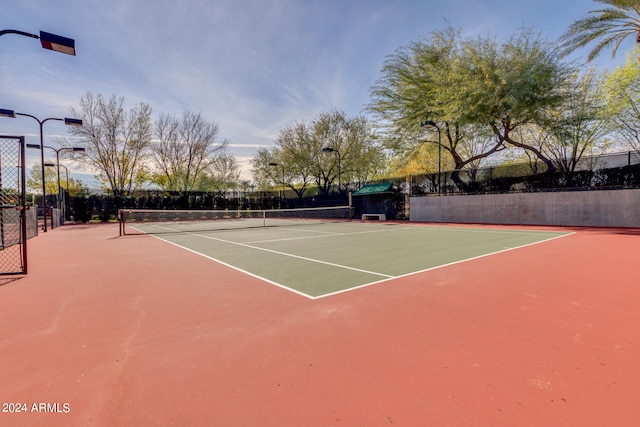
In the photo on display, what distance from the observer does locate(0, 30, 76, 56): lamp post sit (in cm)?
647

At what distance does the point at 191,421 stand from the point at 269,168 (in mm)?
36919

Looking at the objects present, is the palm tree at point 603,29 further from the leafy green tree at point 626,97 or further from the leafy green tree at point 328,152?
the leafy green tree at point 328,152

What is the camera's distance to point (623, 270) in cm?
605

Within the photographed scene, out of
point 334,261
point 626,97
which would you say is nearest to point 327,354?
point 334,261

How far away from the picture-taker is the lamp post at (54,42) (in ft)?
21.2

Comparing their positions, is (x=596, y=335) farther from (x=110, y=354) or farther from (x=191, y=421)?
(x=110, y=354)

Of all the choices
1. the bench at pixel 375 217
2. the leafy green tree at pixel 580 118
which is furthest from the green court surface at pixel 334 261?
the bench at pixel 375 217

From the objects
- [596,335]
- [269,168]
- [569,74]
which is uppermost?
[569,74]

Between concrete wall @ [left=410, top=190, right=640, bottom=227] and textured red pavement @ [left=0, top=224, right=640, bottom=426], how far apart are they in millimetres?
14600

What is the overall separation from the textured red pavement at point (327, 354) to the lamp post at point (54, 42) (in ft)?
17.7

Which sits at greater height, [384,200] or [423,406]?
[384,200]

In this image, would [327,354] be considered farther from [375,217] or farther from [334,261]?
[375,217]

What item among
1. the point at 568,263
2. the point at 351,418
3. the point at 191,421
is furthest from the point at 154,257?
the point at 568,263

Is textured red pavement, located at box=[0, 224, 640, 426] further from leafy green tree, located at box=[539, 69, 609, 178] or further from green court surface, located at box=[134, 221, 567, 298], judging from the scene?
leafy green tree, located at box=[539, 69, 609, 178]
